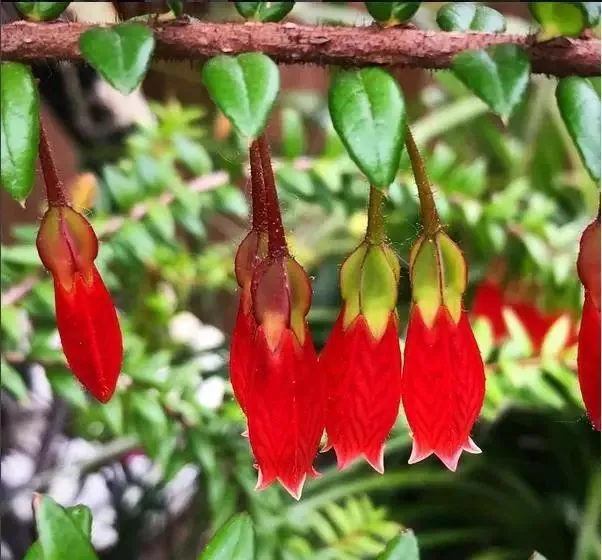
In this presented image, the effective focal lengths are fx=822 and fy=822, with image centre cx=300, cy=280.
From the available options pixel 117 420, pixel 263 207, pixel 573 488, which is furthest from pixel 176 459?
pixel 573 488

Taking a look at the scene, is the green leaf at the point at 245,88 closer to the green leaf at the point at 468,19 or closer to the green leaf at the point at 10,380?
the green leaf at the point at 468,19

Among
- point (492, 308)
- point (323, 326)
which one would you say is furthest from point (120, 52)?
point (323, 326)

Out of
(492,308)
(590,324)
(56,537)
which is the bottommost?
(492,308)

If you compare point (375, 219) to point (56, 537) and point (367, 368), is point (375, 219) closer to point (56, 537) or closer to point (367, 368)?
point (367, 368)

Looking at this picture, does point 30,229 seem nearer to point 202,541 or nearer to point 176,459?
point 176,459

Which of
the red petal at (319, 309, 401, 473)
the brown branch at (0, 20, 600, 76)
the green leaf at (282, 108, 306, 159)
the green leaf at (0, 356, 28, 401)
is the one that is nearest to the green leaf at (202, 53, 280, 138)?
the brown branch at (0, 20, 600, 76)

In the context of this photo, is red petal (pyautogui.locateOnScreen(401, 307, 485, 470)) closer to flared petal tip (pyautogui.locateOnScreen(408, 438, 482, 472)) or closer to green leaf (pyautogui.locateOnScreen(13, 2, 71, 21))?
flared petal tip (pyautogui.locateOnScreen(408, 438, 482, 472))

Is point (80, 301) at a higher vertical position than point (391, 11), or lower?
lower

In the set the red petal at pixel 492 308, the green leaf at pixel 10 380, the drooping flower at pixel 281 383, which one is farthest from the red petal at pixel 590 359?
the red petal at pixel 492 308
